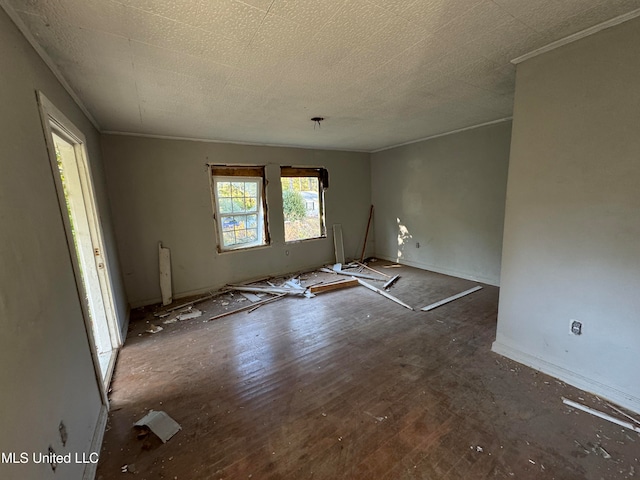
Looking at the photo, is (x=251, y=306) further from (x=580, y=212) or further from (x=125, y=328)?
(x=580, y=212)

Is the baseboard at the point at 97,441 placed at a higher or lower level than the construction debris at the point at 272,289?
lower

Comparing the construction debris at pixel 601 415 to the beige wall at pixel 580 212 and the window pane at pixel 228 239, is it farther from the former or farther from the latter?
the window pane at pixel 228 239

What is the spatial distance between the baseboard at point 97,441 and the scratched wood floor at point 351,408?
42mm

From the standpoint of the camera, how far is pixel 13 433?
2.85 ft

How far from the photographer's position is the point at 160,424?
1733 mm

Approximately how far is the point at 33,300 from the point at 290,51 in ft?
6.09

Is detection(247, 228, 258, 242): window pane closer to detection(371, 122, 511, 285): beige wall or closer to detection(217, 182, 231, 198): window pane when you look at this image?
detection(217, 182, 231, 198): window pane

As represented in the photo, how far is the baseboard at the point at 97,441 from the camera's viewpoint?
1391 mm

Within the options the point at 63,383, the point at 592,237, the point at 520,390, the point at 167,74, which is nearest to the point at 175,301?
the point at 63,383

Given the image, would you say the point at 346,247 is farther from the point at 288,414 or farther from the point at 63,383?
the point at 63,383

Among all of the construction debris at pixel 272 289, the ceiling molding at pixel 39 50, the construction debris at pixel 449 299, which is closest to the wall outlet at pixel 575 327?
the construction debris at pixel 449 299

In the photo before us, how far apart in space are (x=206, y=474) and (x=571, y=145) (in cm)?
300

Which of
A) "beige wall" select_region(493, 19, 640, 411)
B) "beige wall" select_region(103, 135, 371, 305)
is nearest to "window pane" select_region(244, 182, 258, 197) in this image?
"beige wall" select_region(103, 135, 371, 305)

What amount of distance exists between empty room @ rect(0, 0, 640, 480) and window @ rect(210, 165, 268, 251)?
95 cm
